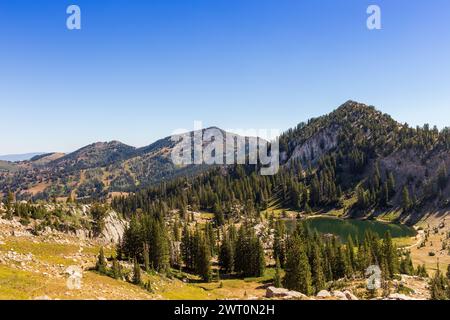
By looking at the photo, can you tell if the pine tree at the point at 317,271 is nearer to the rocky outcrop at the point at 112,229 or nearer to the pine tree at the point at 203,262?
the pine tree at the point at 203,262

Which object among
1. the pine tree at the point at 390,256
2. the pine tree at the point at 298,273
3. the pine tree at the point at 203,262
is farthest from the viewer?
the pine tree at the point at 203,262

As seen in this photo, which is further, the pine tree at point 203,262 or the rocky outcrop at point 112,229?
the rocky outcrop at point 112,229

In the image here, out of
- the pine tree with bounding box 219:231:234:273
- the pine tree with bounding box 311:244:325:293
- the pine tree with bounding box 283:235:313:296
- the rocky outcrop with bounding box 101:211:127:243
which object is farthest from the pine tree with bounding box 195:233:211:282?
the rocky outcrop with bounding box 101:211:127:243

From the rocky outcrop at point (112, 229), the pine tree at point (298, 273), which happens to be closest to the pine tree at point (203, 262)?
the pine tree at point (298, 273)

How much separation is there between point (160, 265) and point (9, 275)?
5114 centimetres

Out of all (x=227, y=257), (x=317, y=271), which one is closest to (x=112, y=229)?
(x=227, y=257)

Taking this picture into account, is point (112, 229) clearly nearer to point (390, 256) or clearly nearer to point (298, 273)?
point (298, 273)

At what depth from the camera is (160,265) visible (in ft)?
313

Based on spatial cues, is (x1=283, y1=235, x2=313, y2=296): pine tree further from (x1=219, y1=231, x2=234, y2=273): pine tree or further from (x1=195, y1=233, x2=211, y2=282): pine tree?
(x1=219, y1=231, x2=234, y2=273): pine tree
